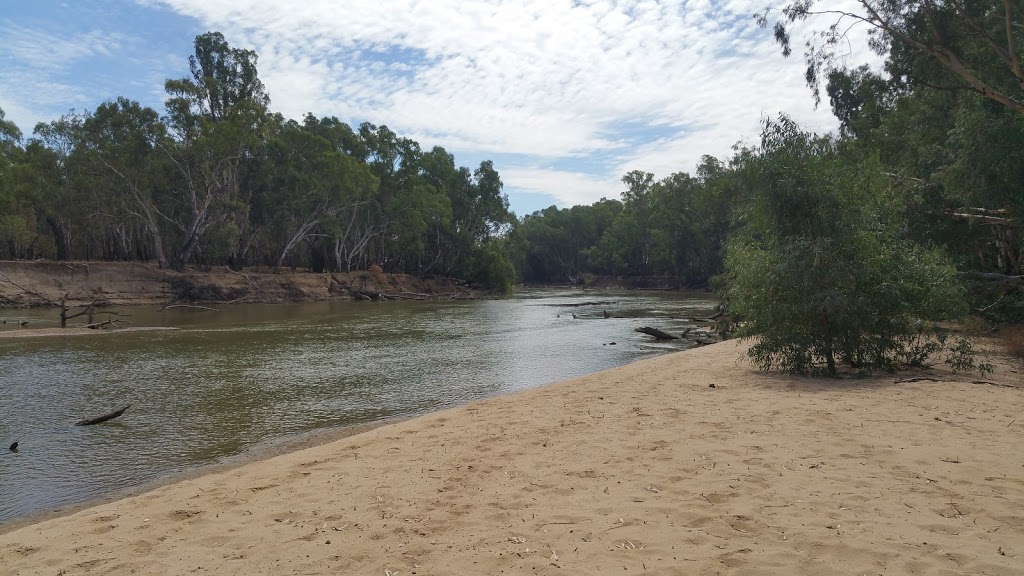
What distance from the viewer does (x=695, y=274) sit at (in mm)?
83875

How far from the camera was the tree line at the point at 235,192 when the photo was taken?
4578 cm

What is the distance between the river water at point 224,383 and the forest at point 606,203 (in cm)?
743

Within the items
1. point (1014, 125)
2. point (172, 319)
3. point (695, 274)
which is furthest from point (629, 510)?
point (695, 274)

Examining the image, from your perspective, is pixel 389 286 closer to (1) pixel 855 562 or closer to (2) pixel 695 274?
(2) pixel 695 274

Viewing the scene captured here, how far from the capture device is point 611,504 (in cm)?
529

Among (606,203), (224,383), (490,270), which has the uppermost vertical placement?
(606,203)

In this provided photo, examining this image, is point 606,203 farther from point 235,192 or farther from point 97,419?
point 97,419

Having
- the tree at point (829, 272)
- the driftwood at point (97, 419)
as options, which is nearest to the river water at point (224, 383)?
the driftwood at point (97, 419)

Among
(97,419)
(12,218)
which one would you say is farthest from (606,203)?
(97,419)

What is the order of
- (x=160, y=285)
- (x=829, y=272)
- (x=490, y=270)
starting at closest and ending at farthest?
(x=829, y=272), (x=160, y=285), (x=490, y=270)

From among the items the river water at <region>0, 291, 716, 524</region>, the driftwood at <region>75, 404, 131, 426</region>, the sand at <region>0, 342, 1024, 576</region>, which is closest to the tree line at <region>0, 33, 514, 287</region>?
the river water at <region>0, 291, 716, 524</region>

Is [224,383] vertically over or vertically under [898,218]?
under

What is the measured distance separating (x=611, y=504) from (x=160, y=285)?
51018 mm

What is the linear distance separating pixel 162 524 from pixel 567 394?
7.47 m
